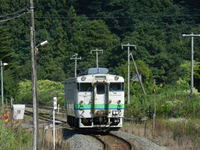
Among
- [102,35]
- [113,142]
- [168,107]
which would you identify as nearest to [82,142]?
[113,142]

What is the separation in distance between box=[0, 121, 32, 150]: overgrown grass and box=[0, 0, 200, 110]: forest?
179 feet

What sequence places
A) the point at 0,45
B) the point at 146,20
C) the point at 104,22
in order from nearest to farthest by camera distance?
1. the point at 0,45
2. the point at 146,20
3. the point at 104,22

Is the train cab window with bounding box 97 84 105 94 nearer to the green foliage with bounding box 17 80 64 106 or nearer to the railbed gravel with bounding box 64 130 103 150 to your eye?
the railbed gravel with bounding box 64 130 103 150

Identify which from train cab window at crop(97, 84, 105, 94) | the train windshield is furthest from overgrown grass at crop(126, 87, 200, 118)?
train cab window at crop(97, 84, 105, 94)

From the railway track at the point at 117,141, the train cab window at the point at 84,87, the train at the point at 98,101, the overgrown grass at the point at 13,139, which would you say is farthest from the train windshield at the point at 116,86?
the overgrown grass at the point at 13,139

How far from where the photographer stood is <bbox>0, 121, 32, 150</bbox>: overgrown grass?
63.3 feet

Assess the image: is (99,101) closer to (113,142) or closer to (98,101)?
(98,101)


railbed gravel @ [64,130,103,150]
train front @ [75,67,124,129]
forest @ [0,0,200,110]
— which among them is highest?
forest @ [0,0,200,110]

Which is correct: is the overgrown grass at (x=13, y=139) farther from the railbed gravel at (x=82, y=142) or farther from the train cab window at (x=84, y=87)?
the train cab window at (x=84, y=87)

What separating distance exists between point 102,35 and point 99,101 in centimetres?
7416

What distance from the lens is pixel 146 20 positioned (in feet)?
342

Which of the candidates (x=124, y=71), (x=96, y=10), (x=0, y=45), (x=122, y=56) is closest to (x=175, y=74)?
(x=122, y=56)

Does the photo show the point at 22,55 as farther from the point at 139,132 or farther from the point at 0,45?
the point at 139,132

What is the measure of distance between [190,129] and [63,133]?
23.4 feet
